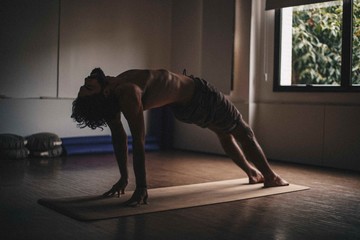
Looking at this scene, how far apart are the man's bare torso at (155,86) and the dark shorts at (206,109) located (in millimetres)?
59

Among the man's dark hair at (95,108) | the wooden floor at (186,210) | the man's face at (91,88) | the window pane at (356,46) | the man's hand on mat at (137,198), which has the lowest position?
the wooden floor at (186,210)

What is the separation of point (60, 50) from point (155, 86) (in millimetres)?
3245

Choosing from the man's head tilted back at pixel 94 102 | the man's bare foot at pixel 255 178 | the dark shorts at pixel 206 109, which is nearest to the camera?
the man's head tilted back at pixel 94 102

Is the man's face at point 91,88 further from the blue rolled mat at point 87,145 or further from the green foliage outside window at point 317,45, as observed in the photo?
the green foliage outside window at point 317,45

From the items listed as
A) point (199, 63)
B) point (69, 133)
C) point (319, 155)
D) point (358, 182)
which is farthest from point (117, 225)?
point (199, 63)

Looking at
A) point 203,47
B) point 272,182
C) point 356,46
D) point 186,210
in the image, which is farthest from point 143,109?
point 203,47

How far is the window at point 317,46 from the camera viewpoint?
5480mm

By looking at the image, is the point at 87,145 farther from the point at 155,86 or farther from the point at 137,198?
the point at 137,198

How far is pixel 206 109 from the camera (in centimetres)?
385

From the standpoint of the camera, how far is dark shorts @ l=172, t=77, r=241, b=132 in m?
3.83

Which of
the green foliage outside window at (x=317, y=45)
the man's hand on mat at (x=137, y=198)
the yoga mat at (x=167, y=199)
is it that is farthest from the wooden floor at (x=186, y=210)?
the green foliage outside window at (x=317, y=45)

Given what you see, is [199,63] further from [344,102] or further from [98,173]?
[98,173]

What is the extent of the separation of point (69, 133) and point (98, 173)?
Answer: 6.11 ft

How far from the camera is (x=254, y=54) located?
637cm
